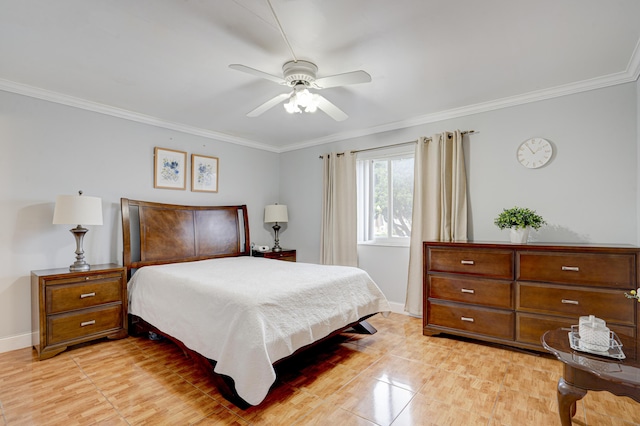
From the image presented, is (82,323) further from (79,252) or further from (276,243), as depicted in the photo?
(276,243)

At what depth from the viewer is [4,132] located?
115 inches

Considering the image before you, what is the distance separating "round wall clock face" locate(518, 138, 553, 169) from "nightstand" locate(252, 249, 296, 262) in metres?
3.38

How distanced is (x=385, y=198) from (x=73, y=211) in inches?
141

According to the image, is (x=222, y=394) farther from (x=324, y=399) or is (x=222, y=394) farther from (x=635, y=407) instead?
(x=635, y=407)

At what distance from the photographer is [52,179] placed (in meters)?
3.17

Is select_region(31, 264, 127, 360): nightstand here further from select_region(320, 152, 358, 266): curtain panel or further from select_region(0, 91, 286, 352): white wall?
select_region(320, 152, 358, 266): curtain panel

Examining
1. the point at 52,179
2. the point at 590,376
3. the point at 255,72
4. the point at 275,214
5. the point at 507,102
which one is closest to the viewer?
A: the point at 590,376

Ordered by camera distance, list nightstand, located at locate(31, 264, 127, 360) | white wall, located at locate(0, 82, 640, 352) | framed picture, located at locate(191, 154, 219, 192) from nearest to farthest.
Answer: nightstand, located at locate(31, 264, 127, 360)
white wall, located at locate(0, 82, 640, 352)
framed picture, located at locate(191, 154, 219, 192)

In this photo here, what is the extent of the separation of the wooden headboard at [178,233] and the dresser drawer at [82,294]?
37 centimetres

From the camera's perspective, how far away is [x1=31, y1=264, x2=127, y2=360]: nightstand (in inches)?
108

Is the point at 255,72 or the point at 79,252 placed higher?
the point at 255,72

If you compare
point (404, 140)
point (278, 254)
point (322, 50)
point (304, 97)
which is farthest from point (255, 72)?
point (278, 254)

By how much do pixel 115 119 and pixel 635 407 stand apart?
5277mm

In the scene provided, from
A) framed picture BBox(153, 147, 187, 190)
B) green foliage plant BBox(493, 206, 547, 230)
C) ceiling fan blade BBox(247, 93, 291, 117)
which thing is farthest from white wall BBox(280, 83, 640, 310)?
framed picture BBox(153, 147, 187, 190)
